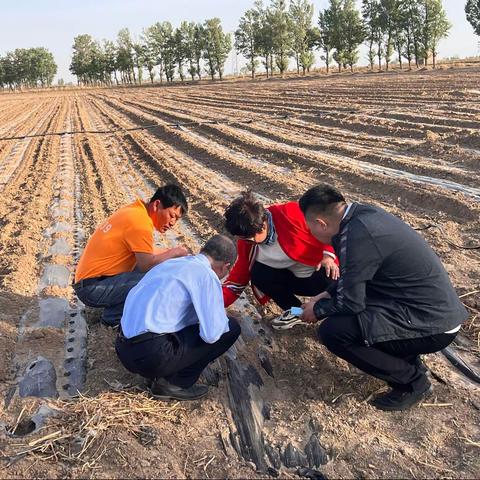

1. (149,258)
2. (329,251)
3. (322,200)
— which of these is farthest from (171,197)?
(322,200)

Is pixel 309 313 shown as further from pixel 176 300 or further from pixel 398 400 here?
pixel 176 300

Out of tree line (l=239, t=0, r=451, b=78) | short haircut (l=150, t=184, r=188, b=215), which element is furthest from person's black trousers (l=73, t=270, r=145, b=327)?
tree line (l=239, t=0, r=451, b=78)

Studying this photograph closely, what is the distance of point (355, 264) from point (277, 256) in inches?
41.9

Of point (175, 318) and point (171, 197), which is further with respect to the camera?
point (171, 197)

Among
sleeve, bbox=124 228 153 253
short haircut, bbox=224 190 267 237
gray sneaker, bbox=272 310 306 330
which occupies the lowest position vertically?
gray sneaker, bbox=272 310 306 330

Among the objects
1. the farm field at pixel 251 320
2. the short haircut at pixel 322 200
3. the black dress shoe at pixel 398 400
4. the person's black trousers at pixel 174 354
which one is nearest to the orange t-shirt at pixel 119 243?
Answer: the farm field at pixel 251 320

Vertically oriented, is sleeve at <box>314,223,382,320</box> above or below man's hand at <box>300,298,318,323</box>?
above

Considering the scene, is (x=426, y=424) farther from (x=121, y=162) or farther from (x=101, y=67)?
(x=101, y=67)

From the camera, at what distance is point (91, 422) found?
2.88 m

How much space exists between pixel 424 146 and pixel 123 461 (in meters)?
8.57

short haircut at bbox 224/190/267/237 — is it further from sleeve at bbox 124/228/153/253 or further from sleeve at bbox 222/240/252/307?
sleeve at bbox 124/228/153/253

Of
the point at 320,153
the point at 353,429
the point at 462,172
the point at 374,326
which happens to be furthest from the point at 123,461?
the point at 320,153

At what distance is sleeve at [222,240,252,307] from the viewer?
3828 mm

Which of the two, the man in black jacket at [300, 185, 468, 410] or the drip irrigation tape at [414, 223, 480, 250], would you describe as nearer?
the man in black jacket at [300, 185, 468, 410]
